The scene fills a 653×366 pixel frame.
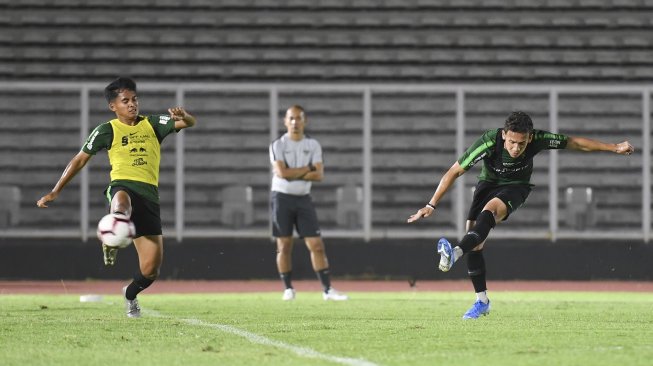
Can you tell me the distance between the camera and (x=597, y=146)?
10.5 metres

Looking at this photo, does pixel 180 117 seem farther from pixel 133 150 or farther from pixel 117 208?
pixel 117 208

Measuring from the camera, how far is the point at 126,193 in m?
10.5

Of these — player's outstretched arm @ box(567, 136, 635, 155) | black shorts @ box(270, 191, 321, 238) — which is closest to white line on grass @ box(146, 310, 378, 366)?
player's outstretched arm @ box(567, 136, 635, 155)

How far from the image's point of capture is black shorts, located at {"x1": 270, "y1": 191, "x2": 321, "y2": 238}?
579 inches

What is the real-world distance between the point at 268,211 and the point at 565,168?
4210 mm

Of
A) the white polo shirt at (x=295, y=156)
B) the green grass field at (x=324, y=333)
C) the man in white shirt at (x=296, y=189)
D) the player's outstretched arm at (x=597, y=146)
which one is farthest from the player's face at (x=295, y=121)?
the player's outstretched arm at (x=597, y=146)

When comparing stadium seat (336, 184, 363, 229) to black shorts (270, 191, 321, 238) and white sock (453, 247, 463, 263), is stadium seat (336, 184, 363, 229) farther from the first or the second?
white sock (453, 247, 463, 263)

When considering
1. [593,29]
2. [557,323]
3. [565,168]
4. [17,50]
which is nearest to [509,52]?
[593,29]

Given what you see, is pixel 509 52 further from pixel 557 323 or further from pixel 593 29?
pixel 557 323

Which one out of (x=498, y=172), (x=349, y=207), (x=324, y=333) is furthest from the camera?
(x=349, y=207)

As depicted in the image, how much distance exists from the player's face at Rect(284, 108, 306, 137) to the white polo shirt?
14 cm

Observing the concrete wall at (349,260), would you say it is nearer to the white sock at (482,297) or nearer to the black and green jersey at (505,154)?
the white sock at (482,297)

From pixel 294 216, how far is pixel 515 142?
483 cm

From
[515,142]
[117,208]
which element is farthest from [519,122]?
[117,208]
